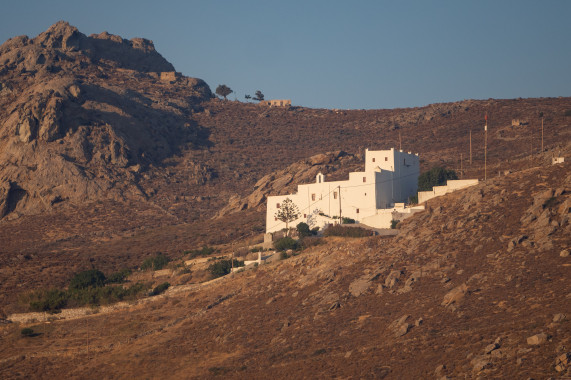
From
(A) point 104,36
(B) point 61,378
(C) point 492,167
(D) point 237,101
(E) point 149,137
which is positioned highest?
(A) point 104,36

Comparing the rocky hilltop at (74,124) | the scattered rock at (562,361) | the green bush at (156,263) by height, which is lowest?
the green bush at (156,263)

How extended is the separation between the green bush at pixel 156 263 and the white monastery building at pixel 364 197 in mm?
9310

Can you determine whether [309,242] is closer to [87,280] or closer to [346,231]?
[346,231]

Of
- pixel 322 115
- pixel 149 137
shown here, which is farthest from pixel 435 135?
pixel 149 137

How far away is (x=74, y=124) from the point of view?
9144 centimetres

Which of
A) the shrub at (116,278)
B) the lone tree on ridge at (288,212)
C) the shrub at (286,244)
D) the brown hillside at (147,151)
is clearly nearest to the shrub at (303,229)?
the shrub at (286,244)

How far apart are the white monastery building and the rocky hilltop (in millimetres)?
35802

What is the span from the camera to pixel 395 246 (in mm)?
38062

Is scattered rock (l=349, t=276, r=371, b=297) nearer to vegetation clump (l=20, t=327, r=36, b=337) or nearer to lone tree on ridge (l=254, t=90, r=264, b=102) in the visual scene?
vegetation clump (l=20, t=327, r=36, b=337)

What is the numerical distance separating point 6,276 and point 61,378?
2571 centimetres

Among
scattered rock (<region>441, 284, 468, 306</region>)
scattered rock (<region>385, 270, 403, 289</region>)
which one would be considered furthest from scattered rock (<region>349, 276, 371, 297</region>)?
scattered rock (<region>441, 284, 468, 306</region>)

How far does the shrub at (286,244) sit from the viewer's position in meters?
48.2

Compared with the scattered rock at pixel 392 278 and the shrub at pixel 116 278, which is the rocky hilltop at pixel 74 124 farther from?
the scattered rock at pixel 392 278

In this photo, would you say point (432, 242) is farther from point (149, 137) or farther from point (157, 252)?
point (149, 137)
